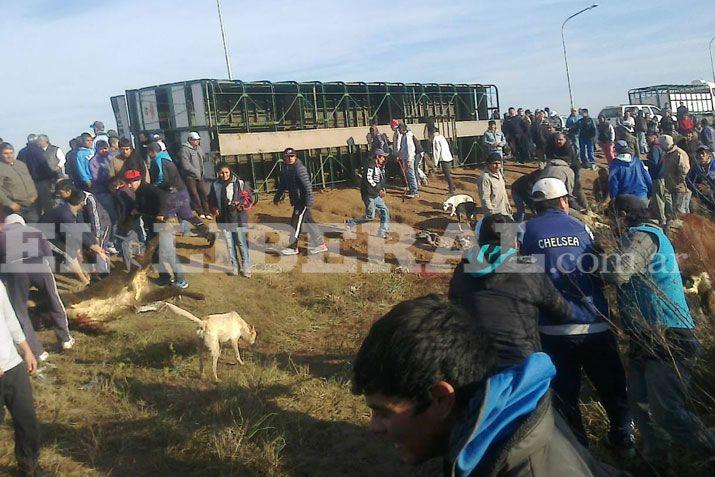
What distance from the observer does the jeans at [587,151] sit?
19.5m

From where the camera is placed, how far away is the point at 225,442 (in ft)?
17.1

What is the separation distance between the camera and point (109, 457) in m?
5.30

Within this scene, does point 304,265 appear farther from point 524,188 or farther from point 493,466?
point 493,466

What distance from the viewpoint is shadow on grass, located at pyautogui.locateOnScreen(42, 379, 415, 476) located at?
5160 millimetres

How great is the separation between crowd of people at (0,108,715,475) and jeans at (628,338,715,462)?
0.03 feet

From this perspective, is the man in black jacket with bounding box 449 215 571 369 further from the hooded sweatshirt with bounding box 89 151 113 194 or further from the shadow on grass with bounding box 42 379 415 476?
the hooded sweatshirt with bounding box 89 151 113 194

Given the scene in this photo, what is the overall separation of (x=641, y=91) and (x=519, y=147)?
44.6 ft

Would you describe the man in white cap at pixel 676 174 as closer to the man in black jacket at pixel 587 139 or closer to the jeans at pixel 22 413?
the man in black jacket at pixel 587 139

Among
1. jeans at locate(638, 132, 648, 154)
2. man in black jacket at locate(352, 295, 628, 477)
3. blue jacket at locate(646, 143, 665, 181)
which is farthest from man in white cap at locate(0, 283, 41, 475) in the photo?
jeans at locate(638, 132, 648, 154)

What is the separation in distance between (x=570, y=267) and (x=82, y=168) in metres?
9.03

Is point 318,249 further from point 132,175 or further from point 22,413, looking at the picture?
point 22,413

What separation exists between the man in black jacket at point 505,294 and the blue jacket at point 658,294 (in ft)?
1.79

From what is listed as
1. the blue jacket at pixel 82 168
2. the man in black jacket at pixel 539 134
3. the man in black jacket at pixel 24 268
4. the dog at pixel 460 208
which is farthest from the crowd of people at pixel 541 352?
the man in black jacket at pixel 539 134

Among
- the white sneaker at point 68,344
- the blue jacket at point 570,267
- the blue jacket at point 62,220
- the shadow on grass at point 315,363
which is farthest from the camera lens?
the blue jacket at point 62,220
